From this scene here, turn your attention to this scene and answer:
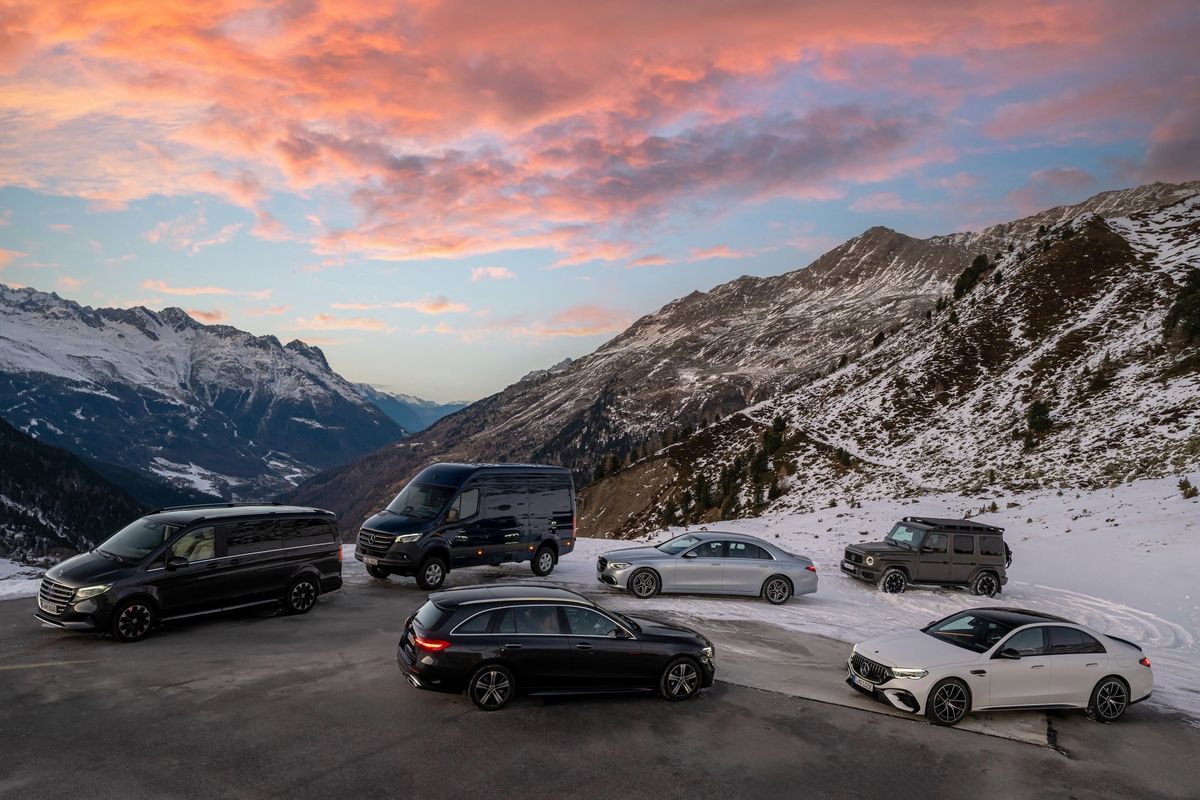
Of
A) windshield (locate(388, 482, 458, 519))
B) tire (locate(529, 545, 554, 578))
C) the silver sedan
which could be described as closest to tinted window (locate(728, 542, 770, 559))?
the silver sedan

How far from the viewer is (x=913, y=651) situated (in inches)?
481

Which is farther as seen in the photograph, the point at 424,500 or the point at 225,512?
the point at 424,500

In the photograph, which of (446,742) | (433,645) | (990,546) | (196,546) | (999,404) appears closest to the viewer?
(446,742)

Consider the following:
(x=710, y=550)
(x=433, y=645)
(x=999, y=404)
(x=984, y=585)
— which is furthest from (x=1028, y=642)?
(x=999, y=404)

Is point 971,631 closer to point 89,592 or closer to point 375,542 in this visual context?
point 375,542

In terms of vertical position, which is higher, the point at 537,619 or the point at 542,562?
the point at 537,619

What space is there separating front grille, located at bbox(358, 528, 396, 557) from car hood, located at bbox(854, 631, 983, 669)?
38.3 feet

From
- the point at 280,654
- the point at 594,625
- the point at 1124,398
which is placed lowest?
the point at 280,654

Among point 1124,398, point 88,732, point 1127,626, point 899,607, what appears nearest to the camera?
point 88,732

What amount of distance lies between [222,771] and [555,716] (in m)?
4.41

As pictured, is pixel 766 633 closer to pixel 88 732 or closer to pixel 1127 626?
pixel 1127 626

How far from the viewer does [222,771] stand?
8.74 metres

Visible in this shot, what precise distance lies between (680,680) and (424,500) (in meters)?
10.4

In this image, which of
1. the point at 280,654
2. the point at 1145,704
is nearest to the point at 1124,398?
the point at 1145,704
